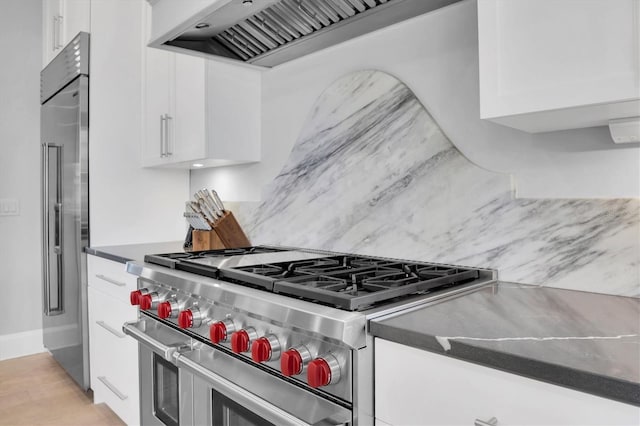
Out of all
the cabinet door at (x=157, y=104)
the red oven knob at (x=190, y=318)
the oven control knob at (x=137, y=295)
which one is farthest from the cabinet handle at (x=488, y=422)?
the cabinet door at (x=157, y=104)

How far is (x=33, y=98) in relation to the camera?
3.53 m

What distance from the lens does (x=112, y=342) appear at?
2318 millimetres

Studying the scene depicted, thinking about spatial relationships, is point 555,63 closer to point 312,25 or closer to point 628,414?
point 628,414

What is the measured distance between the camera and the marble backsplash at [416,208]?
4.22ft

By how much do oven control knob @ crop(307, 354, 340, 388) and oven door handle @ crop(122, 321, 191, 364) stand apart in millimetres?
652

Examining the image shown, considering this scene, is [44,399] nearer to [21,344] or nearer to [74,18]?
[21,344]

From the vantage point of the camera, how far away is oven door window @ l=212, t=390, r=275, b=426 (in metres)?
1.27

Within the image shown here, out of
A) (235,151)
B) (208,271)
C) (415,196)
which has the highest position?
(235,151)

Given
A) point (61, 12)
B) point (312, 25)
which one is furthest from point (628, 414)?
point (61, 12)

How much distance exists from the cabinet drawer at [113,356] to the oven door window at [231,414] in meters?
0.81

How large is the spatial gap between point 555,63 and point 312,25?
1.13 meters

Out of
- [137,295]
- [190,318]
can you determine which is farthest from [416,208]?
[137,295]

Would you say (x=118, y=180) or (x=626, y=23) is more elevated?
(x=626, y=23)

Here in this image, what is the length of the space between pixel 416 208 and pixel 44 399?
247 centimetres
